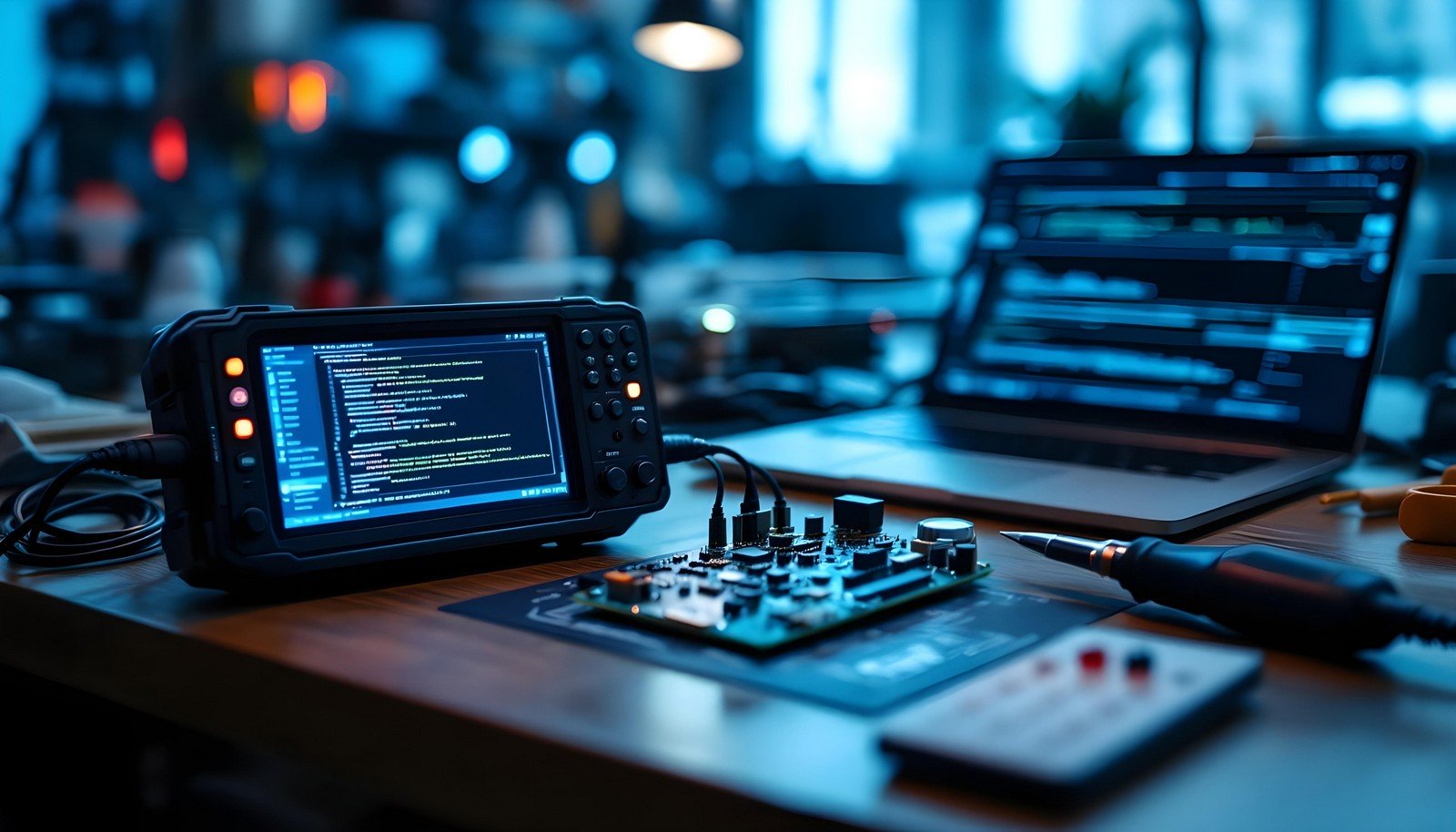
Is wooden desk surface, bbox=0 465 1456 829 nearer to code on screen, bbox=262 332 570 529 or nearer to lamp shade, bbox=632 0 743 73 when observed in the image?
code on screen, bbox=262 332 570 529

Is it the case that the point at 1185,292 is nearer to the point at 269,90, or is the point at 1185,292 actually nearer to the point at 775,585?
the point at 775,585

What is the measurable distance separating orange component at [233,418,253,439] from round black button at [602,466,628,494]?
0.20 metres

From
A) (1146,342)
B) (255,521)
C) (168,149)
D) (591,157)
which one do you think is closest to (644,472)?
(255,521)

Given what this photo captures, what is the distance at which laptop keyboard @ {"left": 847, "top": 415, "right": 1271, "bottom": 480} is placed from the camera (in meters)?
0.92

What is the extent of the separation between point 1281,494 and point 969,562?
355mm

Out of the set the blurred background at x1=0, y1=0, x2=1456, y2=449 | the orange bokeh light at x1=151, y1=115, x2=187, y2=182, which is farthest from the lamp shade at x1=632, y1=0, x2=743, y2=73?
the orange bokeh light at x1=151, y1=115, x2=187, y2=182

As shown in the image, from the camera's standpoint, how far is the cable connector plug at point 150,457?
1.95 ft

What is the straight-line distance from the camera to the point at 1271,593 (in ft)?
1.78

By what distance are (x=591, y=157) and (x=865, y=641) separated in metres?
5.66

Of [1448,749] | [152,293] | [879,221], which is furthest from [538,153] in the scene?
[1448,749]

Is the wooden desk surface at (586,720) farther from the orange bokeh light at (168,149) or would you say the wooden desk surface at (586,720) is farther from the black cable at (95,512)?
the orange bokeh light at (168,149)

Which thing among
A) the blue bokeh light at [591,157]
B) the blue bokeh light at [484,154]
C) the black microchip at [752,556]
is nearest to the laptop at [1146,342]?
the black microchip at [752,556]

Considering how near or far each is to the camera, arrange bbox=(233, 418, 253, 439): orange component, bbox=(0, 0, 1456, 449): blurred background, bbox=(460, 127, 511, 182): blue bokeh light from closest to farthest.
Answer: bbox=(233, 418, 253, 439): orange component
bbox=(0, 0, 1456, 449): blurred background
bbox=(460, 127, 511, 182): blue bokeh light

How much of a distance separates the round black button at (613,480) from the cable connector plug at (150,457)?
23cm
